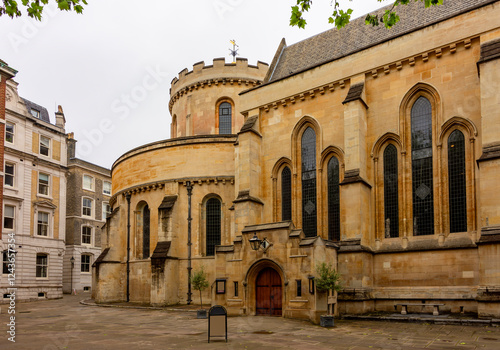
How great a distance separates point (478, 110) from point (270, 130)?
34.9 feet

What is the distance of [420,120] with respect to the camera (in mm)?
21250

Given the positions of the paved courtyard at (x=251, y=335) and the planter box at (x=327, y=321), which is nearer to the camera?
the paved courtyard at (x=251, y=335)

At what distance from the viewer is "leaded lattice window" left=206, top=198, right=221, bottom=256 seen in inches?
1155

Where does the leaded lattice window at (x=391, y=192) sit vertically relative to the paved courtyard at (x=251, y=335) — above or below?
above

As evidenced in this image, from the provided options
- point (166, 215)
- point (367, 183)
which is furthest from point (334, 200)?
point (166, 215)

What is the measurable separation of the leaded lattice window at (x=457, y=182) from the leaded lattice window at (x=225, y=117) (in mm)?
19219

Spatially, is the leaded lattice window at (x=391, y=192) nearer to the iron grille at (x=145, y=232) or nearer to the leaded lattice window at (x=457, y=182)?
the leaded lattice window at (x=457, y=182)

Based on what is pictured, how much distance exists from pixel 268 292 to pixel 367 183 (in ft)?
21.8

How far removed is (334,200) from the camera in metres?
23.3

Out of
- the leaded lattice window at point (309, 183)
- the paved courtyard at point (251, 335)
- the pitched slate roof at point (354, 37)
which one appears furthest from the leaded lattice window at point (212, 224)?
the paved courtyard at point (251, 335)

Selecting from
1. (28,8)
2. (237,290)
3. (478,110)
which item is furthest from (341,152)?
(28,8)

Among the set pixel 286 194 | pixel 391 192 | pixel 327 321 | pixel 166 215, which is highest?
pixel 286 194

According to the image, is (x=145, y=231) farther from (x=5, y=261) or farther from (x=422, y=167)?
(x=422, y=167)

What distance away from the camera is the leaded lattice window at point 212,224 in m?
29.3
